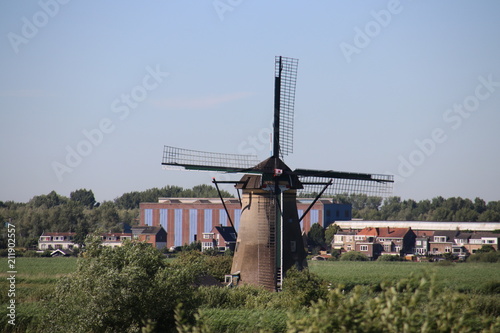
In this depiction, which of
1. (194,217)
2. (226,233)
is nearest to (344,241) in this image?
(226,233)

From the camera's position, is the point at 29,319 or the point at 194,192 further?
the point at 194,192

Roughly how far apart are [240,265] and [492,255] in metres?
43.4

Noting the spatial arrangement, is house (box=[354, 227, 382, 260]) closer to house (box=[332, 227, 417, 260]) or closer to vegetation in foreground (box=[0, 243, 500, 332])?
house (box=[332, 227, 417, 260])

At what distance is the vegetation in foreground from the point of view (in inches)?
499

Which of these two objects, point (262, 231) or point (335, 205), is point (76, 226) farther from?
point (262, 231)

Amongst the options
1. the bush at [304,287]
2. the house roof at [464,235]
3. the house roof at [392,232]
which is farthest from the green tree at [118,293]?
the house roof at [464,235]

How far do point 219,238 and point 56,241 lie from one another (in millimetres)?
20121

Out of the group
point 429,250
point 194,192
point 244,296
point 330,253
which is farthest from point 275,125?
point 194,192

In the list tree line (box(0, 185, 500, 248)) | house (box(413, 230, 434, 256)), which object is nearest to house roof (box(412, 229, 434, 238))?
house (box(413, 230, 434, 256))

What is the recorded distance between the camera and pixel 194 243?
8906 cm

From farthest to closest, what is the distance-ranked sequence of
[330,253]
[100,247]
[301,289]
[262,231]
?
[330,253], [262,231], [301,289], [100,247]

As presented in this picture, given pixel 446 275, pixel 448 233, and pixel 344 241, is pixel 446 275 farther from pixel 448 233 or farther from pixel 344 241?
pixel 448 233

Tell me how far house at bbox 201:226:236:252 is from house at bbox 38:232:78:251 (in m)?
16.2

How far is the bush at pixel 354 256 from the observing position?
80400 millimetres
